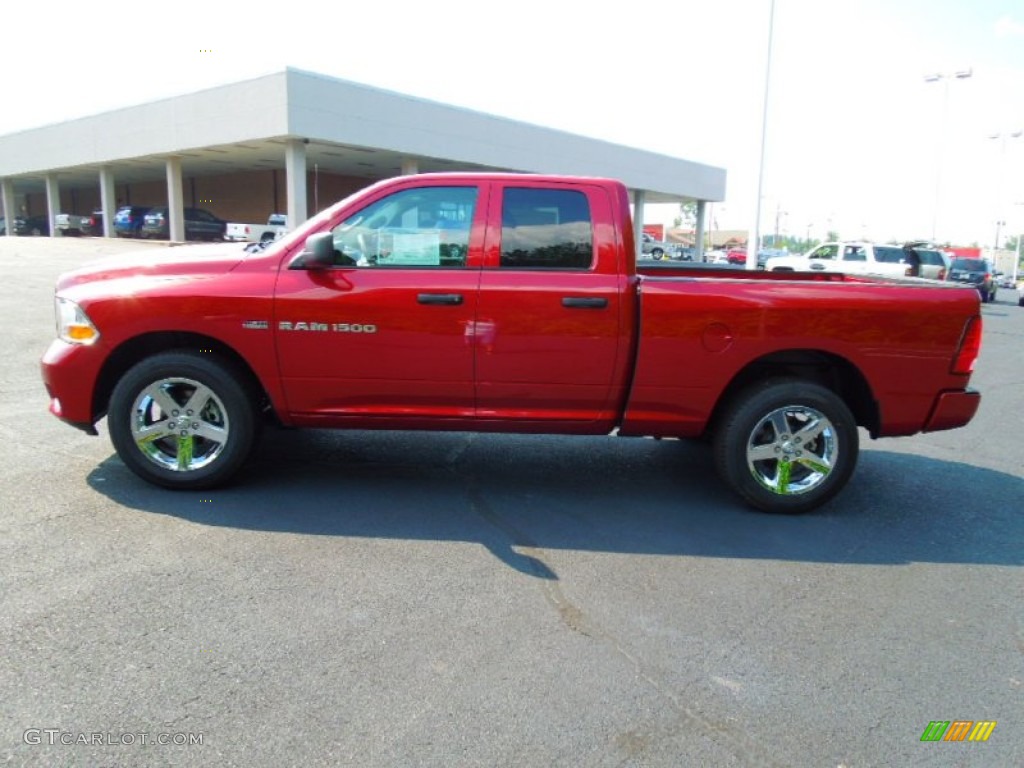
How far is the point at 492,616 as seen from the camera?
3336mm

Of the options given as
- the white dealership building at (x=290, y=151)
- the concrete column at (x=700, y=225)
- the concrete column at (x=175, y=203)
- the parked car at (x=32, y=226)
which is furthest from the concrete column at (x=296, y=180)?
the parked car at (x=32, y=226)

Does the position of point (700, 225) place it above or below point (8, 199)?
below

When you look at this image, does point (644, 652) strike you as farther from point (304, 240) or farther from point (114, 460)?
point (114, 460)

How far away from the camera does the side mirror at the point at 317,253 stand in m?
4.36

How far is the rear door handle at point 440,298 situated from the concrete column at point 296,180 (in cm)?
2501

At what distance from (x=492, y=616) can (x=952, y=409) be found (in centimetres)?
336

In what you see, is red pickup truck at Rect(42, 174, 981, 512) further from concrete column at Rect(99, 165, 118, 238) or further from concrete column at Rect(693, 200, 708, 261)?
concrete column at Rect(693, 200, 708, 261)

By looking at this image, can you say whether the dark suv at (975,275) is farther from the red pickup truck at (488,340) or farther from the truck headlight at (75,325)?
the truck headlight at (75,325)

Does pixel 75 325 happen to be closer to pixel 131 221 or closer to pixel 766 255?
pixel 131 221

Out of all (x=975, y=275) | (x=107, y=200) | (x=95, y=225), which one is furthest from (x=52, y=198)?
(x=975, y=275)

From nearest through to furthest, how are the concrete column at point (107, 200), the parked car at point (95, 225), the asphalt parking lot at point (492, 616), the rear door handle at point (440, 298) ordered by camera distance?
the asphalt parking lot at point (492, 616)
the rear door handle at point (440, 298)
the concrete column at point (107, 200)
the parked car at point (95, 225)

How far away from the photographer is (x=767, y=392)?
4.68 meters

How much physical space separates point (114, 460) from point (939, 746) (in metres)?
5.20

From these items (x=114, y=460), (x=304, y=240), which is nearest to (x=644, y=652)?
(x=304, y=240)
